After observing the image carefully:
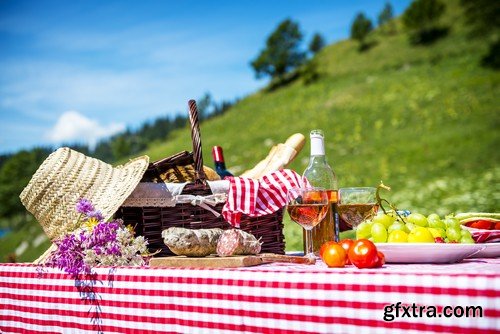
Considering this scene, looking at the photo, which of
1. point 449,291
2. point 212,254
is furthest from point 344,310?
point 212,254

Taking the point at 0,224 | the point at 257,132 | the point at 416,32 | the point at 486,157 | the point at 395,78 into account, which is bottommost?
the point at 0,224

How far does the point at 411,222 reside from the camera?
8.23 feet

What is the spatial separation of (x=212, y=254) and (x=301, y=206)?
49cm

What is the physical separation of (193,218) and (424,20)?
49.4 meters

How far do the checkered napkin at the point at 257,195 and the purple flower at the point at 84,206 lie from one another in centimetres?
62

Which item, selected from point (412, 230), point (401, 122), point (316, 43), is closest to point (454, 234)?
point (412, 230)

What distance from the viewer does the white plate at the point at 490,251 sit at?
232cm

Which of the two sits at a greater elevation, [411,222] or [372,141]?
[372,141]

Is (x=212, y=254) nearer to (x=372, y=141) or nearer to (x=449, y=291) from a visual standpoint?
(x=449, y=291)

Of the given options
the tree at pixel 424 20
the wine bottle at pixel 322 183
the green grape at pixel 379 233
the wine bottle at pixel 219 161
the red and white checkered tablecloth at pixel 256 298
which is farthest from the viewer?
the tree at pixel 424 20

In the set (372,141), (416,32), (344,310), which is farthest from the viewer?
(416,32)

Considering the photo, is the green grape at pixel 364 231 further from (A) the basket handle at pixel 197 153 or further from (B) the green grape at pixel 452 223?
(A) the basket handle at pixel 197 153

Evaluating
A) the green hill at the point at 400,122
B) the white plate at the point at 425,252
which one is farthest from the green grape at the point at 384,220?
the green hill at the point at 400,122

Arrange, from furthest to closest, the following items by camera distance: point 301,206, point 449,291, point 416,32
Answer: point 416,32
point 301,206
point 449,291
